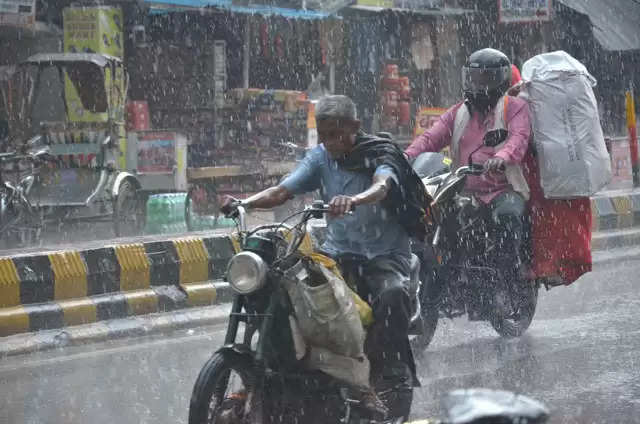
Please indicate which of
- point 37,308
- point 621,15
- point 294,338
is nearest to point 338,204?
point 294,338

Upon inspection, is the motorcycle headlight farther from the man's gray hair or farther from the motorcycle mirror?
the motorcycle mirror

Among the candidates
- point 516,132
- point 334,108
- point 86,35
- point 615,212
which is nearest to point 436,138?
point 516,132

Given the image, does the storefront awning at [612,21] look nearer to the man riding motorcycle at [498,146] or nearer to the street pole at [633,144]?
the street pole at [633,144]

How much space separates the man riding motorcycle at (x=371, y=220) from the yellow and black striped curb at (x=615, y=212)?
299 inches

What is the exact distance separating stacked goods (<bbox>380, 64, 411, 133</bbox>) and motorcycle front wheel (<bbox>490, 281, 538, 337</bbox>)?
1143cm

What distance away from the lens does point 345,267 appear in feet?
14.9

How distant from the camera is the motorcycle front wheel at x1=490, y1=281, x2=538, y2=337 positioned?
645 centimetres

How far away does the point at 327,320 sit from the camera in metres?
3.92

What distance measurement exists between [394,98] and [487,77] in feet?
37.8

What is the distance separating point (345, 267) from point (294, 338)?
2.21 feet

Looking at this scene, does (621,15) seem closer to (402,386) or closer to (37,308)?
(37,308)

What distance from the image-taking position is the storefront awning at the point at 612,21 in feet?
60.7

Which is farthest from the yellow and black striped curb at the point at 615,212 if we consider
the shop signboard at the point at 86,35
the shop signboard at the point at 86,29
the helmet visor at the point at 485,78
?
the shop signboard at the point at 86,29

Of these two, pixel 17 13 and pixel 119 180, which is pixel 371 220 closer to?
pixel 119 180
